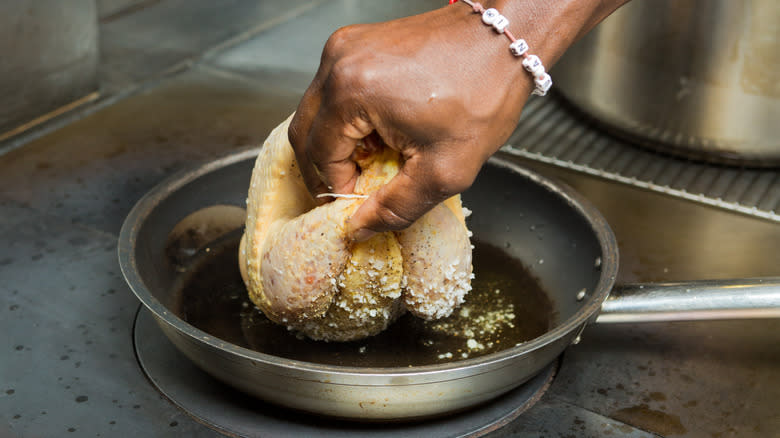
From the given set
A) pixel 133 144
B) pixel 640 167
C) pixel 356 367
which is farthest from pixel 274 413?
pixel 640 167

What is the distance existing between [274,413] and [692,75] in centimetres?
97

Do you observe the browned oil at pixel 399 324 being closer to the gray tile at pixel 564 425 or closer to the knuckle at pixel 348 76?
the gray tile at pixel 564 425

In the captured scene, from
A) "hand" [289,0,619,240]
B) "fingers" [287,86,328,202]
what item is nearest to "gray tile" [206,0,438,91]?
"fingers" [287,86,328,202]

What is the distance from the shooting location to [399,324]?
102 centimetres

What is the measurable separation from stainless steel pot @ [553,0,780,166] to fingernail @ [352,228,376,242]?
32.1 inches

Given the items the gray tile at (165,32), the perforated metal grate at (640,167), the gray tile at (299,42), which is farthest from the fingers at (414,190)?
the gray tile at (165,32)

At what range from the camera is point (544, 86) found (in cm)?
75

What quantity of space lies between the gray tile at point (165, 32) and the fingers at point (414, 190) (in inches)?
46.4

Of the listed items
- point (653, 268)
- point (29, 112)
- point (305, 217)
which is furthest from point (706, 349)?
point (29, 112)

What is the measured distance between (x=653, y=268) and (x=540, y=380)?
13.4 inches

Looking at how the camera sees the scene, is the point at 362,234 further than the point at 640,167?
No

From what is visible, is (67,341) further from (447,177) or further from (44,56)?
(44,56)

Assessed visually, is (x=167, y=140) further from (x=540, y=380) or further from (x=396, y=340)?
(x=540, y=380)

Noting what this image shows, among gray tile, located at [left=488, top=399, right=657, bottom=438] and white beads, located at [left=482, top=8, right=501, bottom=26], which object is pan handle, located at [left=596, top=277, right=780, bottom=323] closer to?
gray tile, located at [left=488, top=399, right=657, bottom=438]
